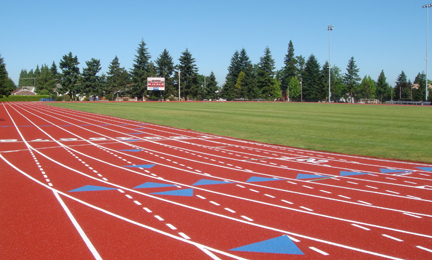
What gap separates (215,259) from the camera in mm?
4207

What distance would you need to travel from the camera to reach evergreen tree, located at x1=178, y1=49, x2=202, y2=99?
95438mm

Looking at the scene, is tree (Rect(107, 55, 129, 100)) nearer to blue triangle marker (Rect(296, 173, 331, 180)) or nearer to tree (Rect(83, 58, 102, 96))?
tree (Rect(83, 58, 102, 96))

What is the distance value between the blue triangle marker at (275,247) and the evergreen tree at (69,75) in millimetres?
96686

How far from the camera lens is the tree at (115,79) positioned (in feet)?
324

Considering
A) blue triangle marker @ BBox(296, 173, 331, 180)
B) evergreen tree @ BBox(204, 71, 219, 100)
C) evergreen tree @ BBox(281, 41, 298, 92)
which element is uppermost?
evergreen tree @ BBox(281, 41, 298, 92)

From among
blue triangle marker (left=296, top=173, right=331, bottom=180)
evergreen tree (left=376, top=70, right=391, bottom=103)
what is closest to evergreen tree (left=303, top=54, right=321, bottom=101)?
evergreen tree (left=376, top=70, right=391, bottom=103)

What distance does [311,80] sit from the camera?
10900 cm

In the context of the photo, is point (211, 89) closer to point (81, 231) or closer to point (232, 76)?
point (232, 76)

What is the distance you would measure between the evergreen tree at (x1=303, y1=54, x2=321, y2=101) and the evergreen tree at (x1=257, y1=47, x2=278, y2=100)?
1111 centimetres

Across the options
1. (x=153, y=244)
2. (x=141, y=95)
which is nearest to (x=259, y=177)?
(x=153, y=244)

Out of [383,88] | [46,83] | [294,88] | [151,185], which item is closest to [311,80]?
[294,88]

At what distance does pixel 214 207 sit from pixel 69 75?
319 feet

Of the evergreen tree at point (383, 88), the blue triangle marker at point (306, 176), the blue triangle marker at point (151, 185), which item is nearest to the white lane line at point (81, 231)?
the blue triangle marker at point (151, 185)

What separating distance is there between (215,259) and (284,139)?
38.7 feet
